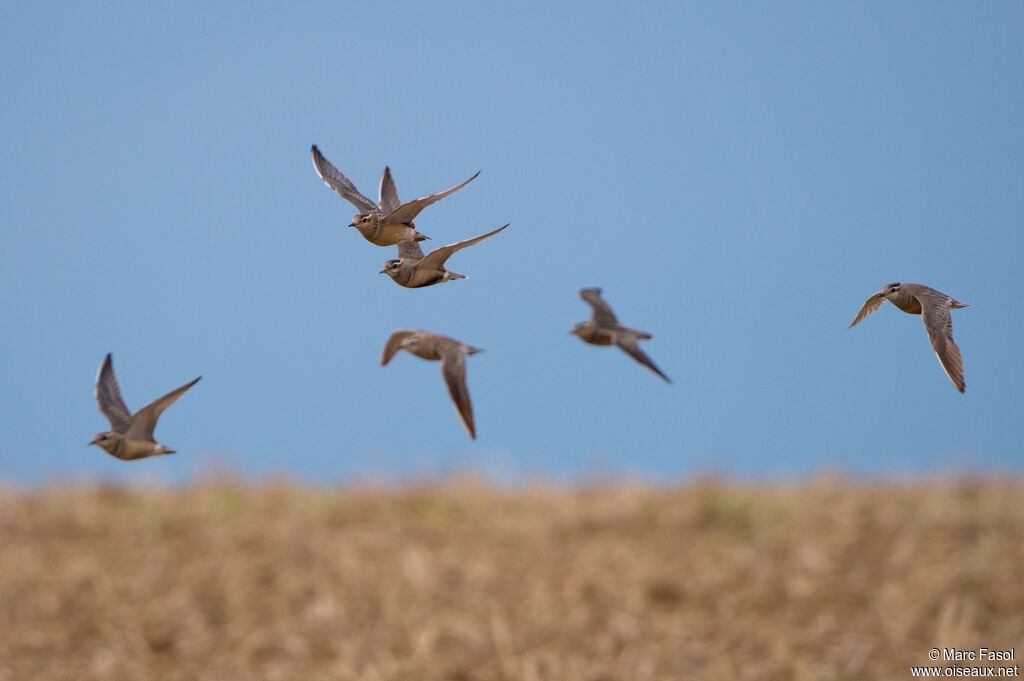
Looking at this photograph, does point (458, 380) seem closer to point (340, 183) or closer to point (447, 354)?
point (447, 354)

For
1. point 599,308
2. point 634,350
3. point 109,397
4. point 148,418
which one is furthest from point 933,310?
point 109,397

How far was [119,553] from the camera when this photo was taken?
50.7 ft

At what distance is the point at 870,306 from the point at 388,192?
182 cm

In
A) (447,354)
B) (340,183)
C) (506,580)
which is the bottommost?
(506,580)

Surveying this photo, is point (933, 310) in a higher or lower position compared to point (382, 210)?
lower

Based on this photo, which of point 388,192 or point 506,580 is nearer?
point 388,192

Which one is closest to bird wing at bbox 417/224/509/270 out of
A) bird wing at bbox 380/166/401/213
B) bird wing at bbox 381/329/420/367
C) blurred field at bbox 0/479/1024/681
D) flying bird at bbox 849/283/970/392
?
bird wing at bbox 381/329/420/367

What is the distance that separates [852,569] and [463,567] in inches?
217

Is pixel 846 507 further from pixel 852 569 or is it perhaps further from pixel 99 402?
pixel 99 402

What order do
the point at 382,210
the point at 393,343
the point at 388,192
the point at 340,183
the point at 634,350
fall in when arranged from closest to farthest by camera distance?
1. the point at 634,350
2. the point at 393,343
3. the point at 382,210
4. the point at 340,183
5. the point at 388,192

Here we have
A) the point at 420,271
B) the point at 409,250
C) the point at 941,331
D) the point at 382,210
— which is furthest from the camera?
the point at 382,210

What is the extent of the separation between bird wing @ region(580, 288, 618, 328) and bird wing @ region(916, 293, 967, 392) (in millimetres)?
864

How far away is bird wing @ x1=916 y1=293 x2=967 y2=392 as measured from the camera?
2711mm

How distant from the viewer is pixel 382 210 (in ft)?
11.5
